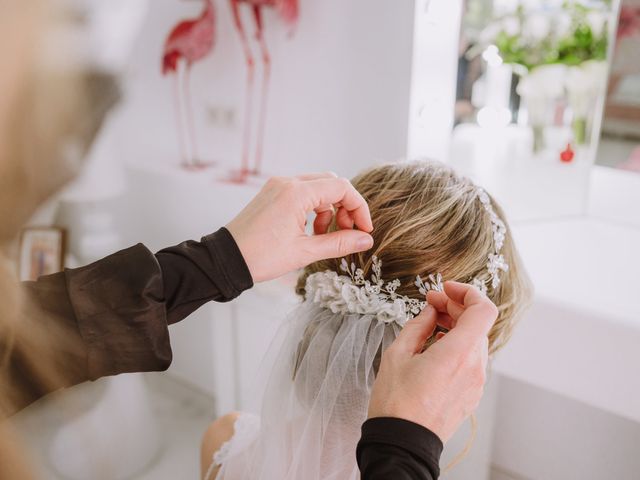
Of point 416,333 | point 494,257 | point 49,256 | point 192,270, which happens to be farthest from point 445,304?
point 49,256

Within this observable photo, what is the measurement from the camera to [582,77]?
1421 mm

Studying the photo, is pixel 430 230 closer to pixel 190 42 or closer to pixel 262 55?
pixel 262 55

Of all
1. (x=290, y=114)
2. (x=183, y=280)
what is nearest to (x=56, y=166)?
(x=183, y=280)

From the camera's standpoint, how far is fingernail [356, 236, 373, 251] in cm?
77

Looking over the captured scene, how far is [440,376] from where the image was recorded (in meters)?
0.58

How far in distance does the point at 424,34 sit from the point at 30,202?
127cm

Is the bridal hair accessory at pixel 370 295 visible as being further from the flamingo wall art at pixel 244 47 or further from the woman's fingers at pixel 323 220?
the flamingo wall art at pixel 244 47

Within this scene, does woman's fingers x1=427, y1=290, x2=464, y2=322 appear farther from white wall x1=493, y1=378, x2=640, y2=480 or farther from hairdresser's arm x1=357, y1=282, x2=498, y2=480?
white wall x1=493, y1=378, x2=640, y2=480

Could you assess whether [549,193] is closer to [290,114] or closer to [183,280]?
[290,114]

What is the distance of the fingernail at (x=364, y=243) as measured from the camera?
0.77 meters

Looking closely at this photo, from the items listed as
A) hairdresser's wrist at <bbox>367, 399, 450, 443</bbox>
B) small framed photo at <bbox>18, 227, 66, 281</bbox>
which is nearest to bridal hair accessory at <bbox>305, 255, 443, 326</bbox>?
hairdresser's wrist at <bbox>367, 399, 450, 443</bbox>

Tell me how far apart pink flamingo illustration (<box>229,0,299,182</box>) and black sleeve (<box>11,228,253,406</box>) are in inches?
37.6

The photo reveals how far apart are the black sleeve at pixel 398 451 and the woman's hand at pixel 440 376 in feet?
0.04

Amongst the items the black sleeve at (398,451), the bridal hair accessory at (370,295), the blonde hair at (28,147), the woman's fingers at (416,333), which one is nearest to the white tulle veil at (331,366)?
the bridal hair accessory at (370,295)
